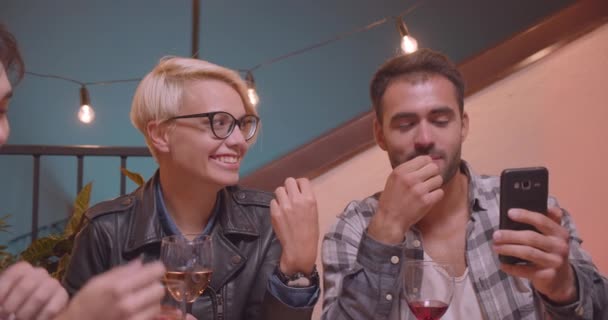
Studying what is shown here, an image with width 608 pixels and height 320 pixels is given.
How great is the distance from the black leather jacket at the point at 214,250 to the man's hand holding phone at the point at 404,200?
39 cm

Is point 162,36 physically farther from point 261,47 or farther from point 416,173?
point 416,173

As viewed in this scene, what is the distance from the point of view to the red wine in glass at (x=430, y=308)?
1.11 meters

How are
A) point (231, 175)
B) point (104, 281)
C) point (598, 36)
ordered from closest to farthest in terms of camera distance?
point (104, 281), point (231, 175), point (598, 36)

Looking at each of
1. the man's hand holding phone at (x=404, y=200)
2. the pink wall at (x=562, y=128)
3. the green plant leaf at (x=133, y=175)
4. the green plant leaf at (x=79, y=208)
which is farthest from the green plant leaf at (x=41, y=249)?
the man's hand holding phone at (x=404, y=200)

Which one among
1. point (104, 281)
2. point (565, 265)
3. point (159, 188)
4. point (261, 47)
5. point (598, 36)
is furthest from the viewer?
Answer: point (261, 47)

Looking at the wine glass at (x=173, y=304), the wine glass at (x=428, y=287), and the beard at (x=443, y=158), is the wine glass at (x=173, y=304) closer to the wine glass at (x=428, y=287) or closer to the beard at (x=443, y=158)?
the wine glass at (x=428, y=287)

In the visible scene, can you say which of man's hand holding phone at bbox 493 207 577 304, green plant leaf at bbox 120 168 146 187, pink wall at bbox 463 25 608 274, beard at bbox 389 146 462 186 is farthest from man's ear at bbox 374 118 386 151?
green plant leaf at bbox 120 168 146 187

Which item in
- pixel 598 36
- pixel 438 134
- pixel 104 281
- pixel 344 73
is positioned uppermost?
pixel 344 73

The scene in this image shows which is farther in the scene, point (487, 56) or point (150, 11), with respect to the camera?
point (150, 11)

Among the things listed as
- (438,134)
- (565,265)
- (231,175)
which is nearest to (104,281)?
(231,175)

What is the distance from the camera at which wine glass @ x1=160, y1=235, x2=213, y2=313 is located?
120 centimetres

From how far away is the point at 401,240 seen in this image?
141cm

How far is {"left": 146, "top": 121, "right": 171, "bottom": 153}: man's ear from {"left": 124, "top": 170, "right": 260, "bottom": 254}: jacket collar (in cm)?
12

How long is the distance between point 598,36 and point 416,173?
1.24m
